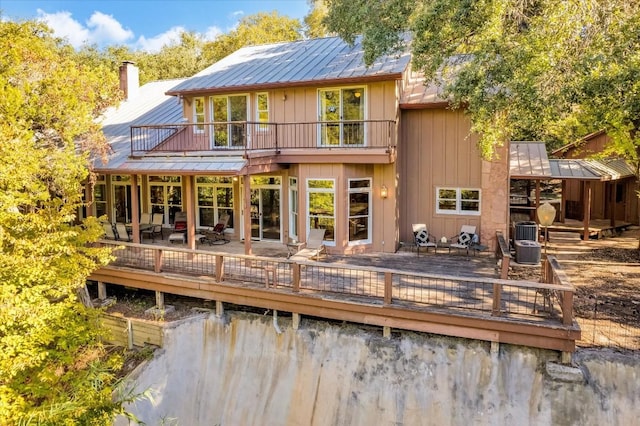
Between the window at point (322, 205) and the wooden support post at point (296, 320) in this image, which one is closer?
the wooden support post at point (296, 320)

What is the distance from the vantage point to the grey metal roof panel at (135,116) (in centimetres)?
1587

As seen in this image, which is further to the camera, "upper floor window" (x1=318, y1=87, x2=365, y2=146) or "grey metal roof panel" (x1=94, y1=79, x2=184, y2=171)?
"grey metal roof panel" (x1=94, y1=79, x2=184, y2=171)

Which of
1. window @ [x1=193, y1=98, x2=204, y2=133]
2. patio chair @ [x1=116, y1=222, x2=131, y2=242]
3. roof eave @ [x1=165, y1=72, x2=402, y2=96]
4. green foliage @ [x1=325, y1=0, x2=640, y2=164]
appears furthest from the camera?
window @ [x1=193, y1=98, x2=204, y2=133]

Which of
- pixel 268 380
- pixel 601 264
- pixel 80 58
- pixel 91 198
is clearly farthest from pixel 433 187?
pixel 80 58

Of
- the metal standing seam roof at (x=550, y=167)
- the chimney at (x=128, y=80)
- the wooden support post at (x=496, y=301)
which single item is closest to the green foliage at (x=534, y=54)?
the wooden support post at (x=496, y=301)

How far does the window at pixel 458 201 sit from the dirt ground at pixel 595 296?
2.43 meters

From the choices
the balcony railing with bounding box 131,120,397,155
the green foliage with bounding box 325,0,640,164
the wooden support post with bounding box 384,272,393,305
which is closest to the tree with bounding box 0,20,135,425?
the balcony railing with bounding box 131,120,397,155

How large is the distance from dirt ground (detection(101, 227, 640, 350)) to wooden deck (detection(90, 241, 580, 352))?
0.60 m

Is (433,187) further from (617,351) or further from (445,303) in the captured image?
(617,351)

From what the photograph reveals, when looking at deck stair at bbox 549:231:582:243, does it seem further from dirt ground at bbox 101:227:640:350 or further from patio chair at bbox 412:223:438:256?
patio chair at bbox 412:223:438:256

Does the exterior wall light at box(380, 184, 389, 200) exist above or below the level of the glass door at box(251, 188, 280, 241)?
above

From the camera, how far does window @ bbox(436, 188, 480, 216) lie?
14.0 m

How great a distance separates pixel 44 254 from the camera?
30.4 feet

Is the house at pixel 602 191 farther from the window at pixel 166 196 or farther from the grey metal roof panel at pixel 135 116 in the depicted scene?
the grey metal roof panel at pixel 135 116
